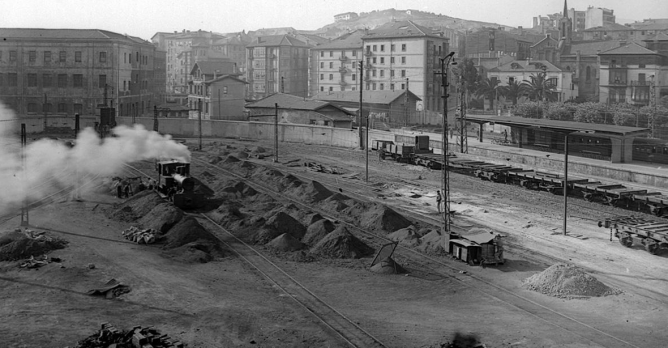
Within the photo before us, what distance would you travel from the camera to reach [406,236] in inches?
1462

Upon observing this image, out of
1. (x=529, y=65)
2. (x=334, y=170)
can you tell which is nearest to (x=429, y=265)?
(x=334, y=170)

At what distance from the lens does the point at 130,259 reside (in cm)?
3206

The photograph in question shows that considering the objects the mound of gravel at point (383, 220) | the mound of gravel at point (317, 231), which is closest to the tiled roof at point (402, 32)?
the mound of gravel at point (383, 220)

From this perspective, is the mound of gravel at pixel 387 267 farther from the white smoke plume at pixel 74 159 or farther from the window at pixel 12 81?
the window at pixel 12 81

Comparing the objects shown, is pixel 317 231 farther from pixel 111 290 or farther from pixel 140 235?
pixel 111 290

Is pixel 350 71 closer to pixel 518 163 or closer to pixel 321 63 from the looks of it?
pixel 321 63

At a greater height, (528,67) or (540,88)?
(528,67)

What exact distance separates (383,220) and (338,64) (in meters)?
97.1

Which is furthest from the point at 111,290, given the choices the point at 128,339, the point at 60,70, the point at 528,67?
the point at 528,67

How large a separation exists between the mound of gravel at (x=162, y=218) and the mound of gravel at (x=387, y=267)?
1238 cm

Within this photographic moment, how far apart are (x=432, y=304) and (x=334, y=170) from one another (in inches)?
1454

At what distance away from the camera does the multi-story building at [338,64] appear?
131 metres

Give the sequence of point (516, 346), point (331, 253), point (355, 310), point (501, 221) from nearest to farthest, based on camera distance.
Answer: point (516, 346) → point (355, 310) → point (331, 253) → point (501, 221)

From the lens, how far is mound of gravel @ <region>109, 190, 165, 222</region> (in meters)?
41.7
